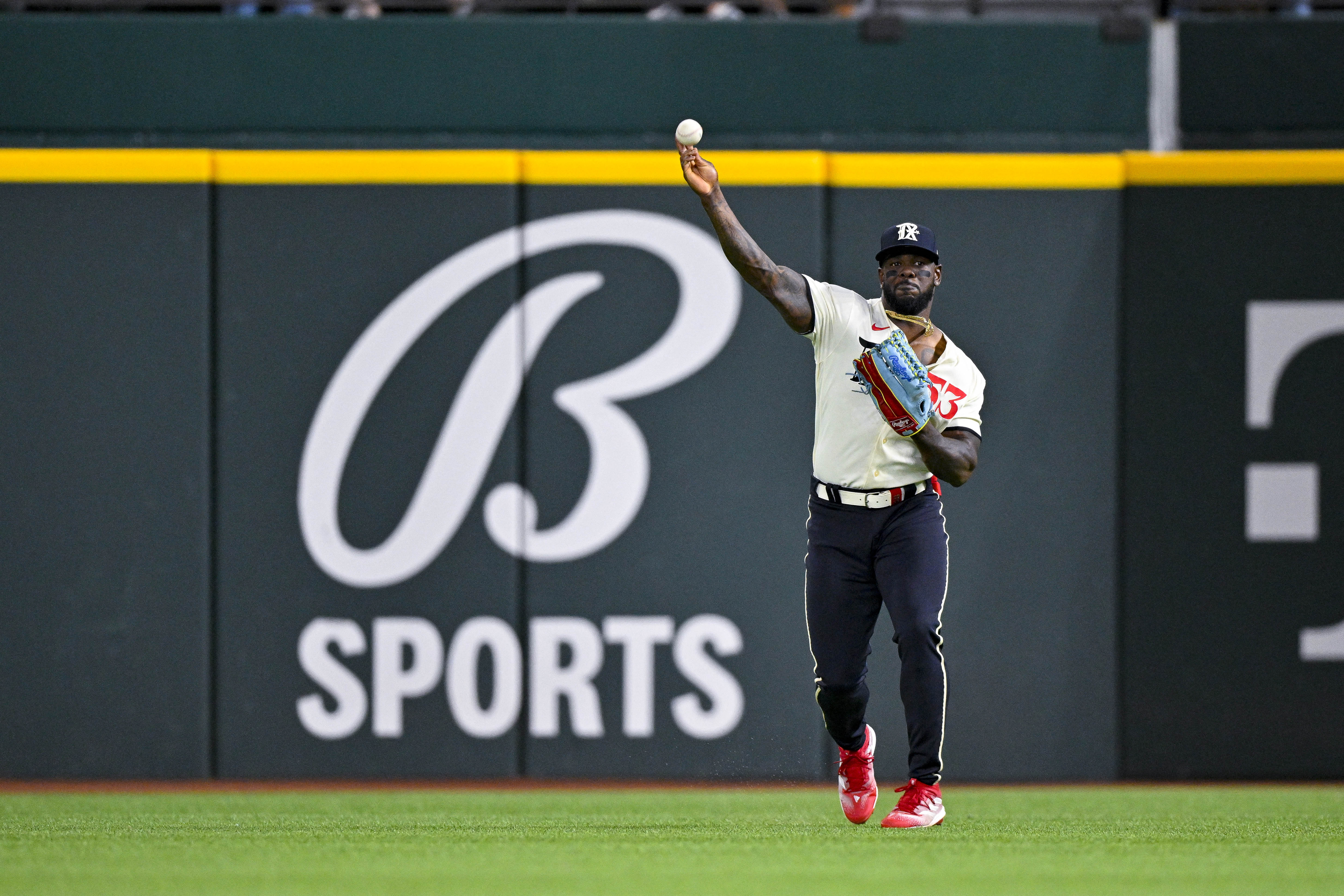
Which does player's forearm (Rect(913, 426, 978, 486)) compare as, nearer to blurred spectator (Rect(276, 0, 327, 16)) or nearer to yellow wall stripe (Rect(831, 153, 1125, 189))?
yellow wall stripe (Rect(831, 153, 1125, 189))

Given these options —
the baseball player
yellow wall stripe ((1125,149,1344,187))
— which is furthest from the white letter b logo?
yellow wall stripe ((1125,149,1344,187))

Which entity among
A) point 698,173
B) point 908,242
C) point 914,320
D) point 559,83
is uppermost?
point 559,83

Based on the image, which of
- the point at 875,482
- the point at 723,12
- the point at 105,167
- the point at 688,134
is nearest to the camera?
the point at 688,134

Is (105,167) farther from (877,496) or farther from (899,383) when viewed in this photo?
(899,383)

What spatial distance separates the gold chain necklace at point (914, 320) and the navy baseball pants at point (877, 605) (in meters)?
0.55

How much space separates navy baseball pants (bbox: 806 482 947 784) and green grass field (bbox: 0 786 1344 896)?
351 millimetres

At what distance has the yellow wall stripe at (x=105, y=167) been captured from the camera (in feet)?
25.6

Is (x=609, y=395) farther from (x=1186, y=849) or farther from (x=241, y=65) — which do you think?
(x=1186, y=849)

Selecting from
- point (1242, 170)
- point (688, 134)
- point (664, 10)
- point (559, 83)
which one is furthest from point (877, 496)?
point (664, 10)

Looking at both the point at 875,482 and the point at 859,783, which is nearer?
the point at 875,482

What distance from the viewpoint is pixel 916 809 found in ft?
18.1

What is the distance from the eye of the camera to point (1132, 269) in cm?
798

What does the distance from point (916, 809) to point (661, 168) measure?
3505 mm

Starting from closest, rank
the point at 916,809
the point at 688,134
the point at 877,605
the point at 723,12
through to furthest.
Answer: the point at 688,134 → the point at 916,809 → the point at 877,605 → the point at 723,12
